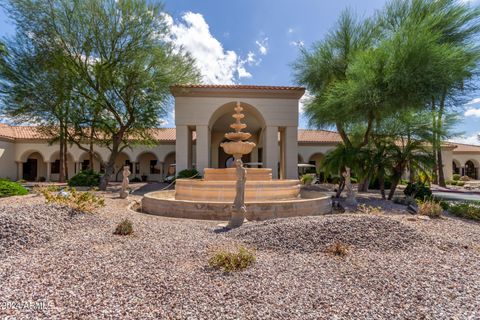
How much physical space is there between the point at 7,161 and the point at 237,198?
2827 cm

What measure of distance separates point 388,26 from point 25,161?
1334 inches

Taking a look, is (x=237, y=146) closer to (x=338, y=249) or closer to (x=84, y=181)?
(x=338, y=249)

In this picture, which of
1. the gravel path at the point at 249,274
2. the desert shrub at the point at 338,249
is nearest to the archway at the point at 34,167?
the gravel path at the point at 249,274

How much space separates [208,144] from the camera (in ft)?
53.7

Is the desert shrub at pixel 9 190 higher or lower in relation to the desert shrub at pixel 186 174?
lower

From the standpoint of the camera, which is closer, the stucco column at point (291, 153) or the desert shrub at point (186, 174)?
the desert shrub at point (186, 174)

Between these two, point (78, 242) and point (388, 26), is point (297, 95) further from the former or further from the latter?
point (78, 242)

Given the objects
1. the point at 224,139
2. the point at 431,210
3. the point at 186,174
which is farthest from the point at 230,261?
the point at 224,139

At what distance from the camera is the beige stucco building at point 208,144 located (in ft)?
52.9

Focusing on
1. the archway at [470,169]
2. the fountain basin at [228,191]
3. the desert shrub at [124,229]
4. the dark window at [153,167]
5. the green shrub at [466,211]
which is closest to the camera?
the desert shrub at [124,229]

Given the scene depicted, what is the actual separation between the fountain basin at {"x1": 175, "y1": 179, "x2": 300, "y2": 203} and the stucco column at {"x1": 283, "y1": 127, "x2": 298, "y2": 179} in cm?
728

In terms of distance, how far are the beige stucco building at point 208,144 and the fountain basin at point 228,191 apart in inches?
282

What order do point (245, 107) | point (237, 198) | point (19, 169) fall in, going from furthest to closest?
1. point (19, 169)
2. point (245, 107)
3. point (237, 198)

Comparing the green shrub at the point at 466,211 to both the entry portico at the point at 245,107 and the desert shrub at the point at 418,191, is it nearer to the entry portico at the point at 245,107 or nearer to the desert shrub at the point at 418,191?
the desert shrub at the point at 418,191
